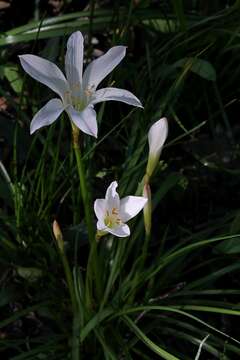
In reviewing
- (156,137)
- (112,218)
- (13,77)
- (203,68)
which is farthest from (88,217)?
(13,77)

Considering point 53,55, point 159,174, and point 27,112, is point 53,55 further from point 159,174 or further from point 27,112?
point 159,174

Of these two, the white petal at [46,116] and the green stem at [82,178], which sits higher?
the white petal at [46,116]

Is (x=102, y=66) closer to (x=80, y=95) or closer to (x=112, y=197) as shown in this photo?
(x=80, y=95)

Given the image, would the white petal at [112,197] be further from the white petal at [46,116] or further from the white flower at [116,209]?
the white petal at [46,116]

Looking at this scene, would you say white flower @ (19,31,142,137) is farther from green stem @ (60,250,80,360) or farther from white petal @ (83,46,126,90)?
green stem @ (60,250,80,360)

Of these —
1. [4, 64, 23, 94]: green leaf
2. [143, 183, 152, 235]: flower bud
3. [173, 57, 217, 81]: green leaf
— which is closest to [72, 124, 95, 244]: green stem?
[143, 183, 152, 235]: flower bud

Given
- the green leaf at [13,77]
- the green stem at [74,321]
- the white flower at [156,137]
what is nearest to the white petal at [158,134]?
the white flower at [156,137]

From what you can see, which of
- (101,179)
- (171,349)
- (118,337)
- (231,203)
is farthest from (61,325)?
(231,203)
